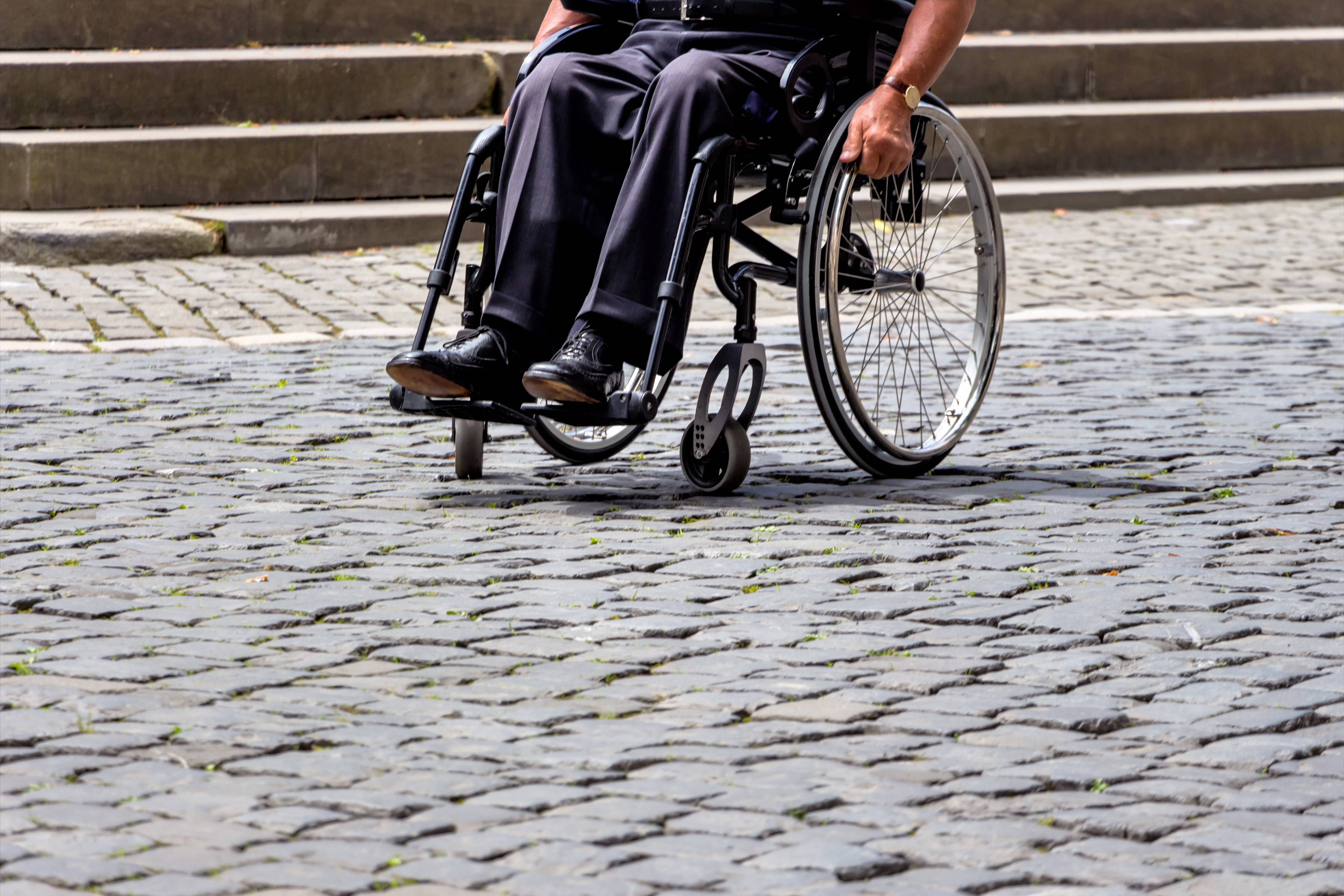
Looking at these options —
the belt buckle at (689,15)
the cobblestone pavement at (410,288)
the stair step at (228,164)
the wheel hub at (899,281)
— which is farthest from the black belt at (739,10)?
the stair step at (228,164)

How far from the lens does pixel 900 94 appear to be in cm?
459

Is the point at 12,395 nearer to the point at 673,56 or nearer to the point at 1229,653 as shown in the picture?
the point at 673,56

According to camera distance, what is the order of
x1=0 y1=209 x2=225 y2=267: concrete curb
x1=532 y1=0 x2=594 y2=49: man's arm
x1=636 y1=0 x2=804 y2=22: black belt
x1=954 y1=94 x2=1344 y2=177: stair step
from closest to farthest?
x1=636 y1=0 x2=804 y2=22: black belt, x1=532 y1=0 x2=594 y2=49: man's arm, x1=0 y1=209 x2=225 y2=267: concrete curb, x1=954 y1=94 x2=1344 y2=177: stair step

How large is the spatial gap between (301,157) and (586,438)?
5305 mm

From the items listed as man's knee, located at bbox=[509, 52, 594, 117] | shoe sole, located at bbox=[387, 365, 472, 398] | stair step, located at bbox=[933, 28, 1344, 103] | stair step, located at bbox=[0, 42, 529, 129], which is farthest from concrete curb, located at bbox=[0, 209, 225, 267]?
shoe sole, located at bbox=[387, 365, 472, 398]

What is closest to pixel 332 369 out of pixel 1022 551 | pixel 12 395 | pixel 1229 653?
pixel 12 395

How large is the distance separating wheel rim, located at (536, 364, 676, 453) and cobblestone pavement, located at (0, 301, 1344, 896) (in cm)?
6

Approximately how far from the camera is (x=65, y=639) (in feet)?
10.7

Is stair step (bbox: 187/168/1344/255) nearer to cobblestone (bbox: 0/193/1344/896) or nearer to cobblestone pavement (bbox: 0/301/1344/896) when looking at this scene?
cobblestone (bbox: 0/193/1344/896)

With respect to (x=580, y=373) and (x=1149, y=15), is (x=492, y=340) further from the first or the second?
(x=1149, y=15)

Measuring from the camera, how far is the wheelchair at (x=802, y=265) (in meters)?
4.44

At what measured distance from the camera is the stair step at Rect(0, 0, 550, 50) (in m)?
10.4

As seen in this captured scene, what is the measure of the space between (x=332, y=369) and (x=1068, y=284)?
11.5 feet

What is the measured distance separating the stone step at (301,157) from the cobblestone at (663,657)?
3.93 meters
